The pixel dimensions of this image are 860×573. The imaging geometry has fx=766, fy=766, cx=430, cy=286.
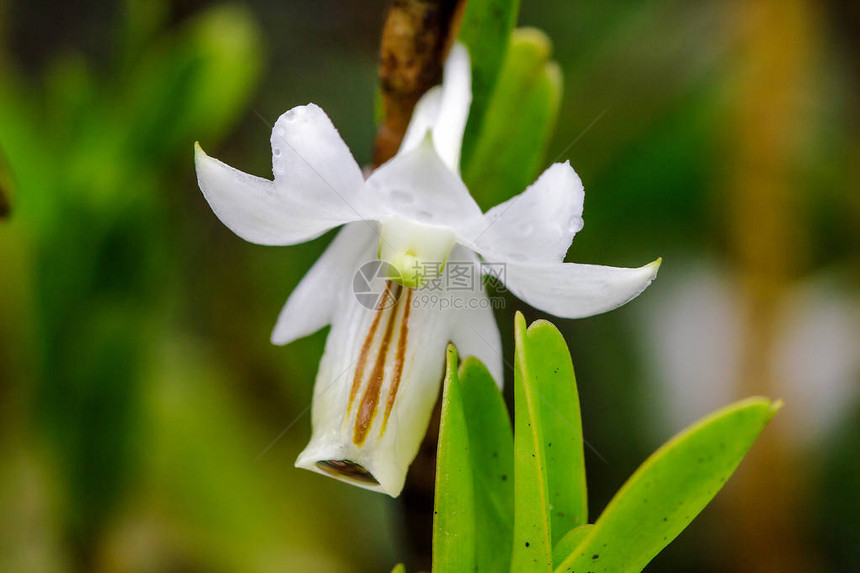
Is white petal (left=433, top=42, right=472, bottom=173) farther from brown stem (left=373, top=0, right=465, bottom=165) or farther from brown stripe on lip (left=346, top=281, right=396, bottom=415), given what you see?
brown stripe on lip (left=346, top=281, right=396, bottom=415)

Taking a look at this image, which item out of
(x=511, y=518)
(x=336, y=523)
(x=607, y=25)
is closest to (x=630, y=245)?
(x=607, y=25)

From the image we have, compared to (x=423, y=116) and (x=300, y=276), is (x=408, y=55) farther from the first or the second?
(x=300, y=276)

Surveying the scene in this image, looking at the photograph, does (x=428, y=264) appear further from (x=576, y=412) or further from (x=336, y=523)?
(x=336, y=523)

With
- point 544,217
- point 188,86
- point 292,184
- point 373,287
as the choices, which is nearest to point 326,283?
point 373,287

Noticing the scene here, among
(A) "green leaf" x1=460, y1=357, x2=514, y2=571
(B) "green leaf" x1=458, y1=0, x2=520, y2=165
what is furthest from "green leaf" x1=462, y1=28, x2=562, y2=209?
(A) "green leaf" x1=460, y1=357, x2=514, y2=571
